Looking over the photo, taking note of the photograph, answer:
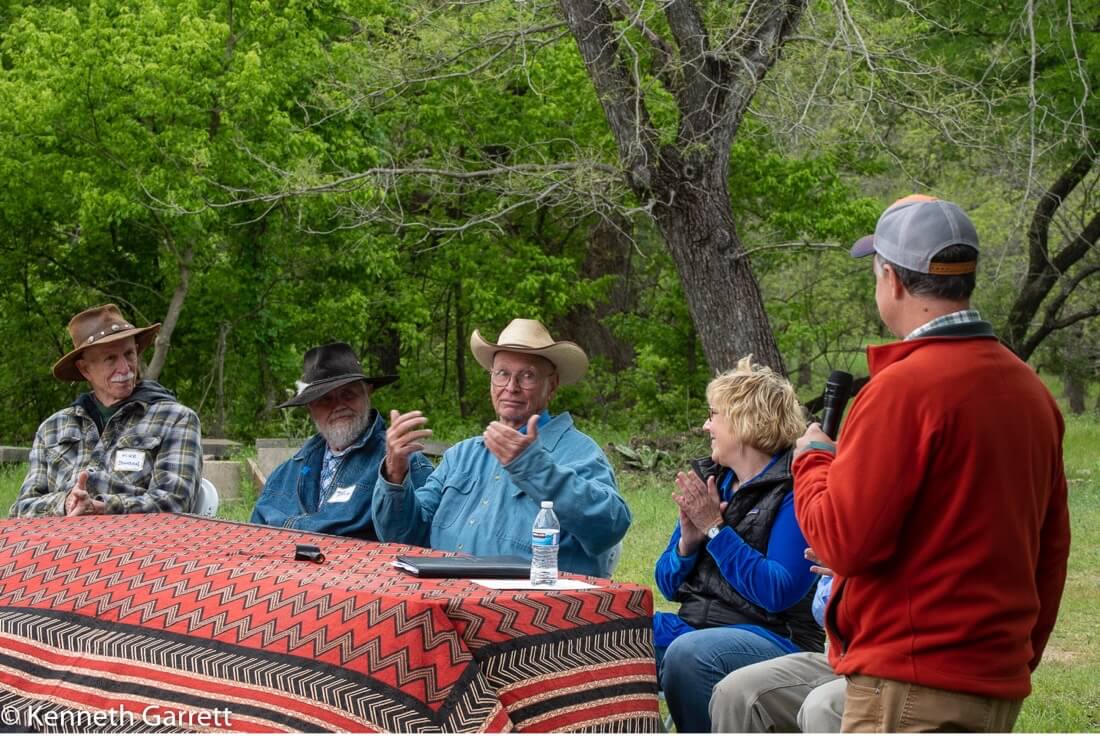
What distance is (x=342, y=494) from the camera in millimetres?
5449

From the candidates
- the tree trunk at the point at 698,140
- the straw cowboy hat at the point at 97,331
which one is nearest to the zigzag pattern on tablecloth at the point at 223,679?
the straw cowboy hat at the point at 97,331

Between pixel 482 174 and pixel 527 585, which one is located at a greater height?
pixel 482 174

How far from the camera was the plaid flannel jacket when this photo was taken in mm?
5715

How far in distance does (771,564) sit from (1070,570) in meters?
7.20

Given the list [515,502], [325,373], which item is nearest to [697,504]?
[515,502]

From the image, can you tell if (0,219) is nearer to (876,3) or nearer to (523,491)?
(876,3)

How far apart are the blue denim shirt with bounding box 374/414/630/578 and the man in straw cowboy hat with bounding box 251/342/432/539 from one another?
282 mm

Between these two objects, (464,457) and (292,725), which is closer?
(292,725)

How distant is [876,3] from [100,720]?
1295cm

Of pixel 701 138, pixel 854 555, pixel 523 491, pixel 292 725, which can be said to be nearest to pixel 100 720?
pixel 292 725

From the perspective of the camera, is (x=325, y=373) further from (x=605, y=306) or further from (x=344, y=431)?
(x=605, y=306)

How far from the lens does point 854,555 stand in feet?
9.32

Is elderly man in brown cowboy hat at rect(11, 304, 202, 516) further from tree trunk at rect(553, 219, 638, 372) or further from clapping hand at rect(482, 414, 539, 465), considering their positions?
tree trunk at rect(553, 219, 638, 372)
